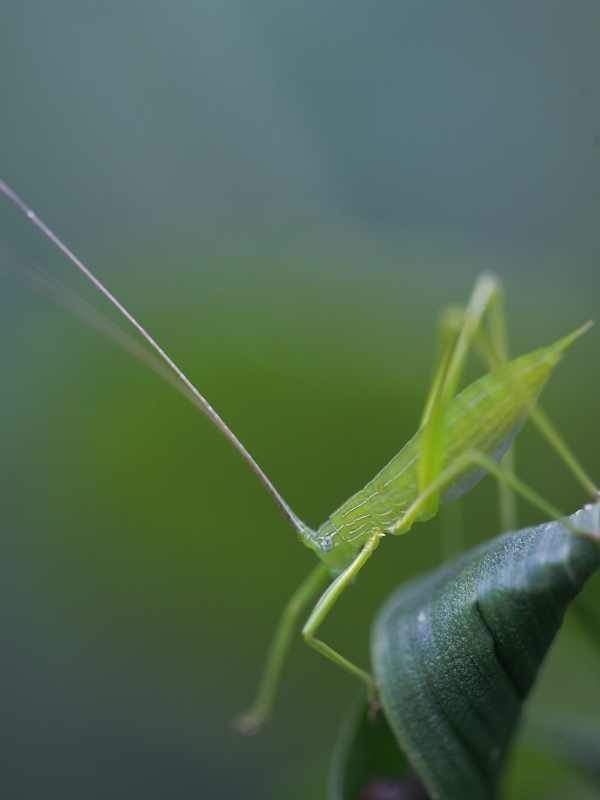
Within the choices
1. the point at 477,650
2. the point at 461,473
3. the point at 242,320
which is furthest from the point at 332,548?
the point at 477,650

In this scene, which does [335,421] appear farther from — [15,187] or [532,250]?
[15,187]

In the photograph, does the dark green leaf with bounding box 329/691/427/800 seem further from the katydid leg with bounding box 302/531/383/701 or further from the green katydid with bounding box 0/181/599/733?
the katydid leg with bounding box 302/531/383/701

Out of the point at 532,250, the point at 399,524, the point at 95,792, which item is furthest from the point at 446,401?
the point at 95,792

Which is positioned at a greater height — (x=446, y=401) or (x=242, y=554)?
(x=446, y=401)

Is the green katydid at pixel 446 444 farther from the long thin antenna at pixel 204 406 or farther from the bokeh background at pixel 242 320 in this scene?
the bokeh background at pixel 242 320

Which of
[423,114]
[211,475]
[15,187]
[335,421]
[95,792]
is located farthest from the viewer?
[15,187]

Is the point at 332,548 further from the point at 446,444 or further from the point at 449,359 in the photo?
the point at 449,359

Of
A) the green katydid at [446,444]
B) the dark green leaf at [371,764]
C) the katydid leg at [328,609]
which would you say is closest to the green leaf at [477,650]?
the dark green leaf at [371,764]
